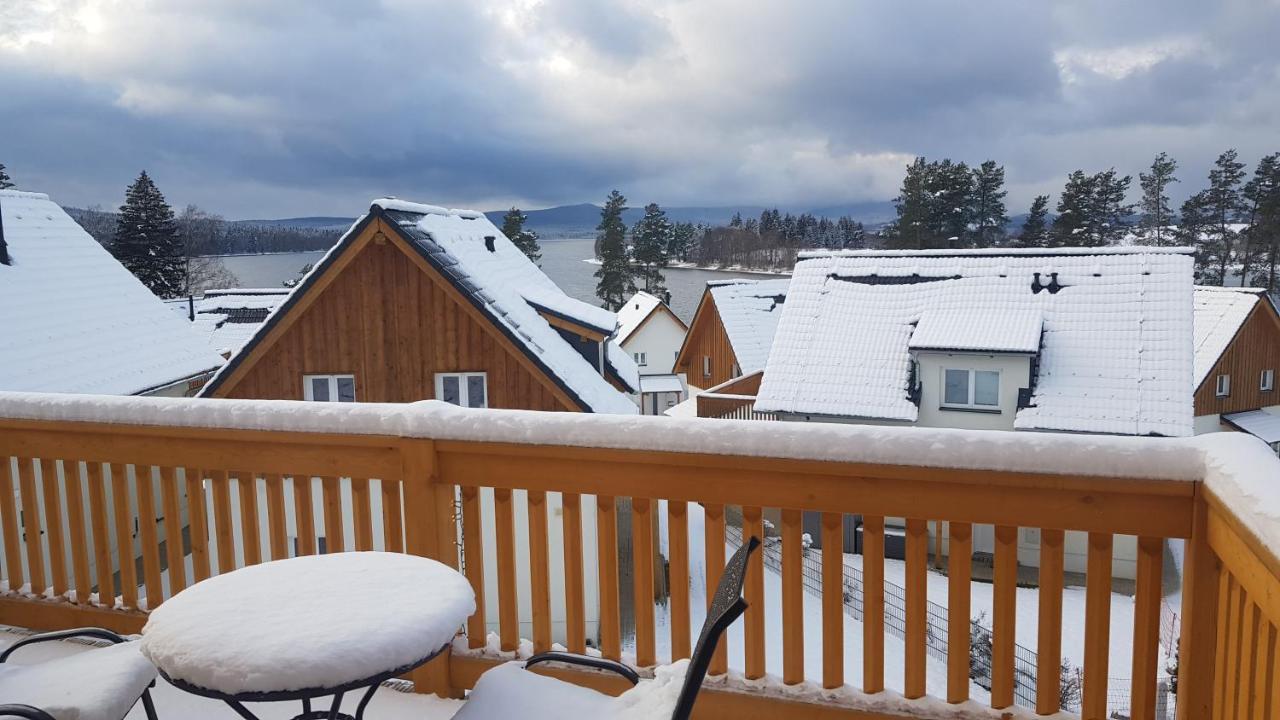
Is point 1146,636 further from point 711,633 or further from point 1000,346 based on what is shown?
point 1000,346

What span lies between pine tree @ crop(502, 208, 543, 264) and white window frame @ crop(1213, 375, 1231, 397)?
29.0 m

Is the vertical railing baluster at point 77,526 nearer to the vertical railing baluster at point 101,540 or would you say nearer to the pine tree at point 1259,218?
the vertical railing baluster at point 101,540

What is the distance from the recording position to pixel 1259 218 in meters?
29.2

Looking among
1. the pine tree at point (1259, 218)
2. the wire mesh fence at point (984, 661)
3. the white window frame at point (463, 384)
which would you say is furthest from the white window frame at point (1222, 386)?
the white window frame at point (463, 384)

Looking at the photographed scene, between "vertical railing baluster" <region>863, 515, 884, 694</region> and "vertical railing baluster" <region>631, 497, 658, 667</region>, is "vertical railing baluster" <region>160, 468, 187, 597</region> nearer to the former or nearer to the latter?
"vertical railing baluster" <region>631, 497, 658, 667</region>

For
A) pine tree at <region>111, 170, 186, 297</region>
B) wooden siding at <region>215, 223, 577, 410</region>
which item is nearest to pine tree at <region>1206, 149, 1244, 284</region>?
wooden siding at <region>215, 223, 577, 410</region>

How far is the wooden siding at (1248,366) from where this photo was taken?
1877 centimetres

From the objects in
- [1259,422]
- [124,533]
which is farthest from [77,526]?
[1259,422]

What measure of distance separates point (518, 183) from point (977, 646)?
5017cm

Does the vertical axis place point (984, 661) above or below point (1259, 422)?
below

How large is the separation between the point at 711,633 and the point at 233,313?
2625 cm

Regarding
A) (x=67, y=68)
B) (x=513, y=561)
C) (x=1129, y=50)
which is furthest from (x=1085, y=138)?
(x=513, y=561)

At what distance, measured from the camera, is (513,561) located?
2627 millimetres

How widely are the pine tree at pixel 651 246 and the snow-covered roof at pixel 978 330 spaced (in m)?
30.3
